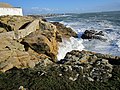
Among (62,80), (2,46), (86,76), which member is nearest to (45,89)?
(62,80)

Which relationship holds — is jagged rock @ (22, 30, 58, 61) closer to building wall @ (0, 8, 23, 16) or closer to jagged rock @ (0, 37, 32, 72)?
jagged rock @ (0, 37, 32, 72)

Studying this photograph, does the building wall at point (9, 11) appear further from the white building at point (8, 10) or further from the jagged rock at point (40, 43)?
the jagged rock at point (40, 43)

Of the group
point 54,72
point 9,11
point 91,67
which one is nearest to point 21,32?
point 9,11

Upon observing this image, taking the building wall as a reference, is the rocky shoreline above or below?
below

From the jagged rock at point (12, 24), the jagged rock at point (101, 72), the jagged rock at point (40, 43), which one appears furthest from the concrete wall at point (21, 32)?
the jagged rock at point (101, 72)

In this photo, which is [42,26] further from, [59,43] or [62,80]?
[62,80]

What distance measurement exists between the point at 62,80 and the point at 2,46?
6263mm

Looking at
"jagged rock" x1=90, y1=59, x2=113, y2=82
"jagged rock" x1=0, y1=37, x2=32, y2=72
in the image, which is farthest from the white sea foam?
"jagged rock" x1=90, y1=59, x2=113, y2=82

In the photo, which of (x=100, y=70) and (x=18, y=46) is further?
(x=18, y=46)

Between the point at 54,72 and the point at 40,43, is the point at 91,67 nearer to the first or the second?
the point at 54,72

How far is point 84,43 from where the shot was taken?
29.3 meters

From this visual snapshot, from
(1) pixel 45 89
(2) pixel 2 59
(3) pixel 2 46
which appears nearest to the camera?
(1) pixel 45 89

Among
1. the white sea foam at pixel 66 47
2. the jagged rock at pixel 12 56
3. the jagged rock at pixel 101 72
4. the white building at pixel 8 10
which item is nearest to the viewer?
the jagged rock at pixel 101 72

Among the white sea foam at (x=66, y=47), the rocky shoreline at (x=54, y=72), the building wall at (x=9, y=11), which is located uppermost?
the building wall at (x=9, y=11)
